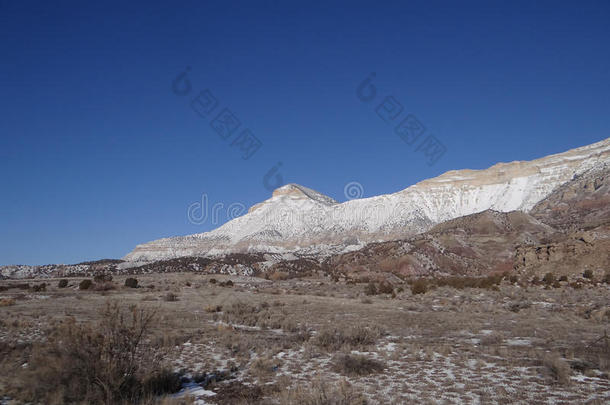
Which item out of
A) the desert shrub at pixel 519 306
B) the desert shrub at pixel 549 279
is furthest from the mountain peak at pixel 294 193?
the desert shrub at pixel 519 306

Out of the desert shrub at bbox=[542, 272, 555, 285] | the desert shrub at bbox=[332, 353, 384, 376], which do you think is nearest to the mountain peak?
the desert shrub at bbox=[542, 272, 555, 285]

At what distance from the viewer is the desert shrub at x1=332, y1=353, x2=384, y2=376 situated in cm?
819

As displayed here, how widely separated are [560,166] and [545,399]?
11926 cm

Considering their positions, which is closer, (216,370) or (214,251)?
(216,370)

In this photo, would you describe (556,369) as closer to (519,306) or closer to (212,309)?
(519,306)

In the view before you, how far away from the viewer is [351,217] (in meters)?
115

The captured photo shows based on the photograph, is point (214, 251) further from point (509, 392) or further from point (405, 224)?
point (509, 392)

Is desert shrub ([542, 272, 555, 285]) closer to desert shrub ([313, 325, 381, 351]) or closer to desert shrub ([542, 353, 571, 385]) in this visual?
desert shrub ([313, 325, 381, 351])

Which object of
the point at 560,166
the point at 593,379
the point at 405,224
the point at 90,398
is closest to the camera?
the point at 90,398

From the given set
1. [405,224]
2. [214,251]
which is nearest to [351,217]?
[405,224]

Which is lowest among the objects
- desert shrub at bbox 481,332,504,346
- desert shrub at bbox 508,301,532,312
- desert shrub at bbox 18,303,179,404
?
desert shrub at bbox 481,332,504,346

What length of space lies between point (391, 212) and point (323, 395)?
106875mm

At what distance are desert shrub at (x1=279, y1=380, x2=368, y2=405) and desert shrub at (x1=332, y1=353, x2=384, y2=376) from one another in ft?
2.78

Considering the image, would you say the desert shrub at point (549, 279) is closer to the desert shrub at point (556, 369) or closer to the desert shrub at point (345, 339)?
the desert shrub at point (345, 339)
